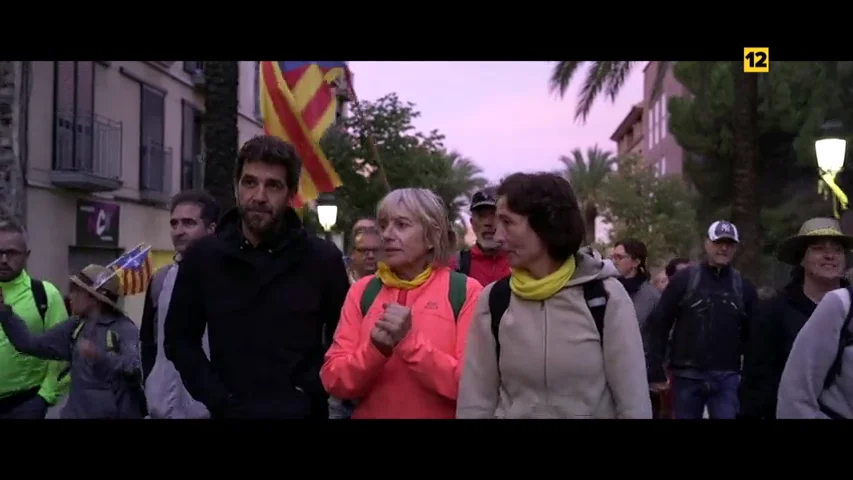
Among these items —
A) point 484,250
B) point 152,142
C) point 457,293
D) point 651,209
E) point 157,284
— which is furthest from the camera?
point 651,209

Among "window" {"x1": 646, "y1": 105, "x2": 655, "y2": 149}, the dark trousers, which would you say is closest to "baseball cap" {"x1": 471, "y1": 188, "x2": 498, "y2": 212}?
the dark trousers

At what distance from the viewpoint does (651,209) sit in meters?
36.1

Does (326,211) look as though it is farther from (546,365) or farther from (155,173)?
(546,365)

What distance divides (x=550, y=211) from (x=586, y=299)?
29 centimetres

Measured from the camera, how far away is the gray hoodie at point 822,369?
3885 millimetres

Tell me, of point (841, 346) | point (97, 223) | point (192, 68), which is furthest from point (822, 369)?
point (192, 68)

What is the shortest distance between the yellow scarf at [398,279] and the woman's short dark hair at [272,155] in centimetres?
42

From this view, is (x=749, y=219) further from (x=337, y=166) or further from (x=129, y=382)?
(x=129, y=382)

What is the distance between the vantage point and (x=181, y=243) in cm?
494

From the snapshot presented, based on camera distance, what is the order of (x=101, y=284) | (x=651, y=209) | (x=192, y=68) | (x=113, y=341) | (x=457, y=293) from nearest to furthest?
(x=457, y=293) < (x=113, y=341) < (x=101, y=284) < (x=192, y=68) < (x=651, y=209)

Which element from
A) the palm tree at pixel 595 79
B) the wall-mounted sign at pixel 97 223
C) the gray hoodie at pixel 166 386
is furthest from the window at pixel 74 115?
the gray hoodie at pixel 166 386
